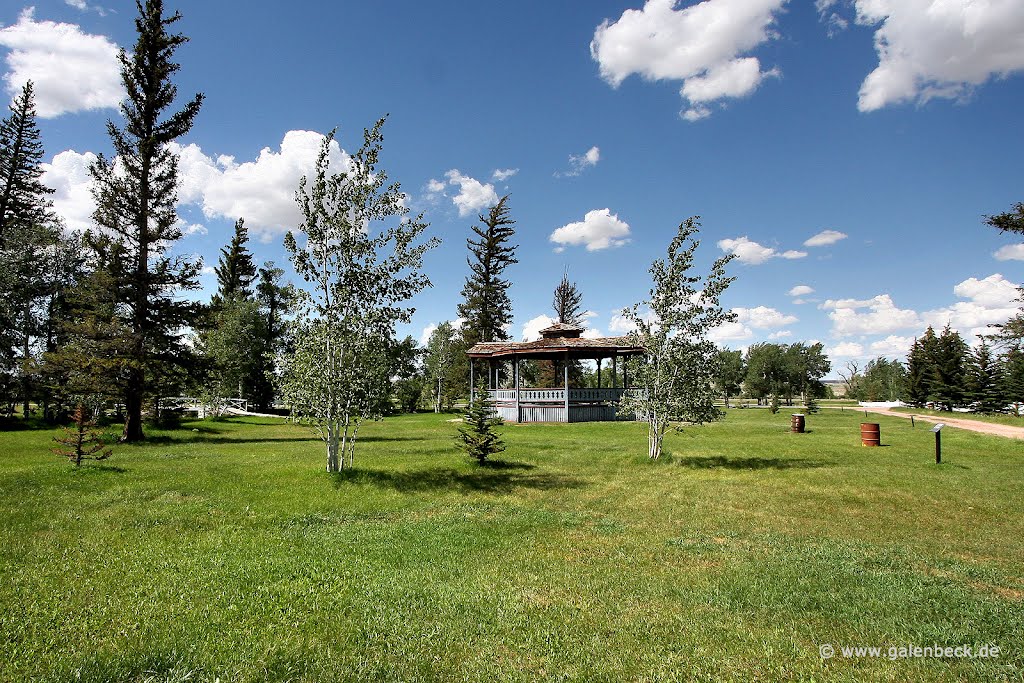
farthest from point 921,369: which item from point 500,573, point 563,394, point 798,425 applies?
point 500,573

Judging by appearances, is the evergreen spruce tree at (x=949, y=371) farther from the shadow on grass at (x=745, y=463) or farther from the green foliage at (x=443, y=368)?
the green foliage at (x=443, y=368)

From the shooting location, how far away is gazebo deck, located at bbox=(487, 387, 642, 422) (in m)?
29.5

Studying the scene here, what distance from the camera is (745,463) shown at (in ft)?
44.6

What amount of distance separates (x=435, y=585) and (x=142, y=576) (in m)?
3.36

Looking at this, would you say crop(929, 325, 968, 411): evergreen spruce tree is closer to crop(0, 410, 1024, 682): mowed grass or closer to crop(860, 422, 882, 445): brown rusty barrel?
crop(860, 422, 882, 445): brown rusty barrel

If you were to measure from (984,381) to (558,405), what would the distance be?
35.0 metres

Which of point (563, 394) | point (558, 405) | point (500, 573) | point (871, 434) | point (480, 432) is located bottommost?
point (500, 573)

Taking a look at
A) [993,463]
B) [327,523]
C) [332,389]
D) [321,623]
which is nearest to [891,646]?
[321,623]

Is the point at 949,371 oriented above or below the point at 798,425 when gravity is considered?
above

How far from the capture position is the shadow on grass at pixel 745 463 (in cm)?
1288

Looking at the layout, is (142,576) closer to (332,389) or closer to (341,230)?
(332,389)

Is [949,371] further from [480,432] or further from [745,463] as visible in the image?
[480,432]

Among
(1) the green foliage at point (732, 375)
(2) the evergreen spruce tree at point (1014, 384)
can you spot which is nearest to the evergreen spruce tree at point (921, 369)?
(2) the evergreen spruce tree at point (1014, 384)

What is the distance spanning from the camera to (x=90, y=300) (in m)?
18.6
